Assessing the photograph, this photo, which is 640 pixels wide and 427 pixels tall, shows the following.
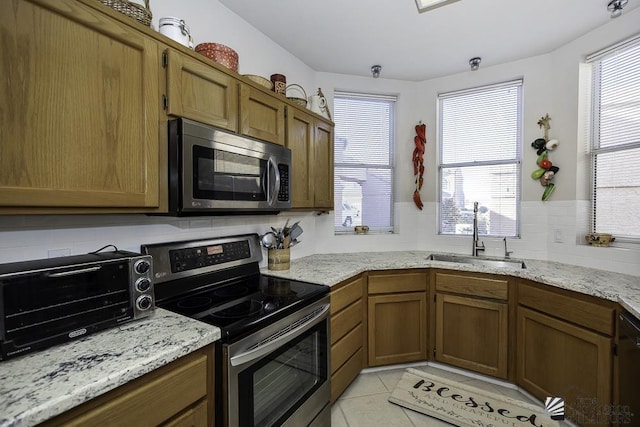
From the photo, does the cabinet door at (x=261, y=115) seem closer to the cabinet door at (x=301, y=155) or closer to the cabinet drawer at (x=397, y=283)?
the cabinet door at (x=301, y=155)

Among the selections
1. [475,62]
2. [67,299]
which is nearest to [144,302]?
[67,299]

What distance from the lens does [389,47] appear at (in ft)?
7.99

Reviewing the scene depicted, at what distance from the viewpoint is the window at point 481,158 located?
108 inches

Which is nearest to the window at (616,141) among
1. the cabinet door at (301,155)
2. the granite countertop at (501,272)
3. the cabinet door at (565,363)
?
the granite countertop at (501,272)

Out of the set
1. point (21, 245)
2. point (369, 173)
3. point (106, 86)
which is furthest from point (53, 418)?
point (369, 173)

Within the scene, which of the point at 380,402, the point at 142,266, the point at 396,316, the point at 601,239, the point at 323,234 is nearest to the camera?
the point at 142,266

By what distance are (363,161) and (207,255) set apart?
1.93 meters

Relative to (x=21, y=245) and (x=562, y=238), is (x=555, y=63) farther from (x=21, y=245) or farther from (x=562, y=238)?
(x=21, y=245)

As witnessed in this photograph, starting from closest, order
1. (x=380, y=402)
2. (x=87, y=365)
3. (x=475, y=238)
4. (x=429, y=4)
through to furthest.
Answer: (x=87, y=365) → (x=429, y=4) → (x=380, y=402) → (x=475, y=238)

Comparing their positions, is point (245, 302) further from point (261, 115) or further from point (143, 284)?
point (261, 115)

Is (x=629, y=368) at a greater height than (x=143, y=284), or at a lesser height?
lesser

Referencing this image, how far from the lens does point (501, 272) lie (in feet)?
6.97

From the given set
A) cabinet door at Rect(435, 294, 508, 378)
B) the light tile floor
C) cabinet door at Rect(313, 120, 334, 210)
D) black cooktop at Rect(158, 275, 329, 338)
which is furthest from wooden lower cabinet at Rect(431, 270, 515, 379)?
black cooktop at Rect(158, 275, 329, 338)

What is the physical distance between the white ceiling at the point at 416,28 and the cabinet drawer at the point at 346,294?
1.88 meters
